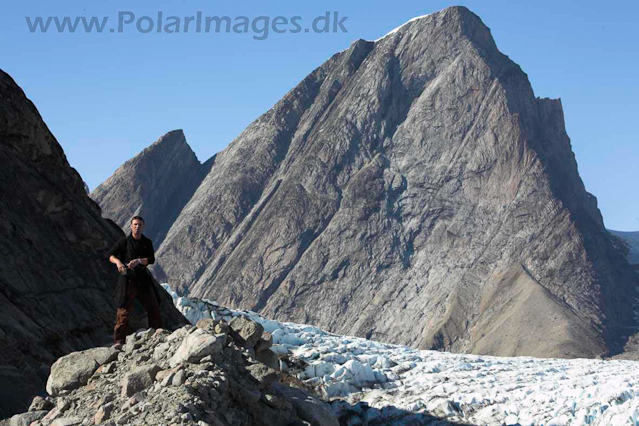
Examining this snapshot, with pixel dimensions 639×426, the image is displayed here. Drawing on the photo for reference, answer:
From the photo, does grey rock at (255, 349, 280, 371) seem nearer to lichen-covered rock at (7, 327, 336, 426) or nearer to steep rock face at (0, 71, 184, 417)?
steep rock face at (0, 71, 184, 417)

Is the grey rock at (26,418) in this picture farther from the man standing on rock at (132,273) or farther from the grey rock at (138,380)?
the man standing on rock at (132,273)

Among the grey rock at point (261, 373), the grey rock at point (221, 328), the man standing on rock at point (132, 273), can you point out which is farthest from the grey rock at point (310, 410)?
the man standing on rock at point (132, 273)

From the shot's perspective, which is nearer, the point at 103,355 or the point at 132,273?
the point at 103,355

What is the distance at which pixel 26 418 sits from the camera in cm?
1117

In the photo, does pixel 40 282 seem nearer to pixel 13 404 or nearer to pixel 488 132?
pixel 13 404

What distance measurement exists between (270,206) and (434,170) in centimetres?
2565

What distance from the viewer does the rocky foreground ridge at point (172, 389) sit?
9.74 meters

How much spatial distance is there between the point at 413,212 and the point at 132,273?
110152mm

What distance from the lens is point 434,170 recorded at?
408 ft

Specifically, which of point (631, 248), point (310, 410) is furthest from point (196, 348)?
point (631, 248)

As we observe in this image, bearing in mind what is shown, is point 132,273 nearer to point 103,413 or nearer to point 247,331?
point 247,331

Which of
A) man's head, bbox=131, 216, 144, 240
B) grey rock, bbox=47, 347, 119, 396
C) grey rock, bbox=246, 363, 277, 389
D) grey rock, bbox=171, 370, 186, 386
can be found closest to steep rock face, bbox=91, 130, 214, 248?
man's head, bbox=131, 216, 144, 240

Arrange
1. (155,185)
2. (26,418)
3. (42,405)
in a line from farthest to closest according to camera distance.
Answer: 1. (155,185)
2. (42,405)
3. (26,418)

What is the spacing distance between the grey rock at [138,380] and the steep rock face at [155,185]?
136 meters
